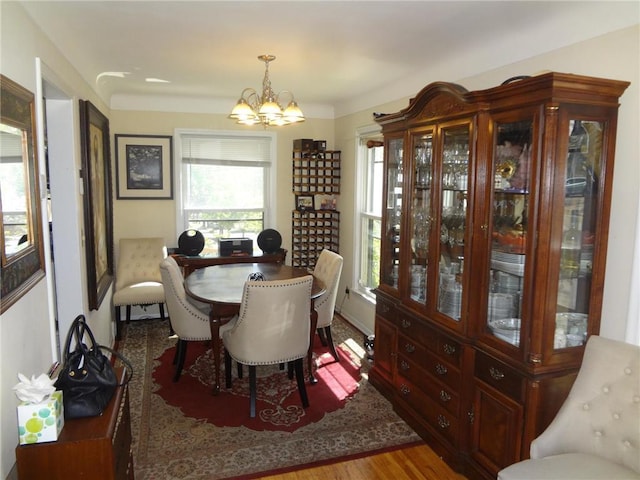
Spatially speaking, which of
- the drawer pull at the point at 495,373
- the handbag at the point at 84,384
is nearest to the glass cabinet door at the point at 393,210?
the drawer pull at the point at 495,373

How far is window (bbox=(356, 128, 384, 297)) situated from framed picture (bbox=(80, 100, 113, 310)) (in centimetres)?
249

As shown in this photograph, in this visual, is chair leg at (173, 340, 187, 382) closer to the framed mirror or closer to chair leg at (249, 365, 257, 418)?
chair leg at (249, 365, 257, 418)

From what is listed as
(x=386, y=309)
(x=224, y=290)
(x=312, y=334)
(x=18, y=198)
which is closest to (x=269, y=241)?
(x=224, y=290)

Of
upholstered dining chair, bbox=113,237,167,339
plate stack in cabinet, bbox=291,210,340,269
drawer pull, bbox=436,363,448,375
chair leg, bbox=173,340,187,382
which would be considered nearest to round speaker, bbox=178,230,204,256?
upholstered dining chair, bbox=113,237,167,339

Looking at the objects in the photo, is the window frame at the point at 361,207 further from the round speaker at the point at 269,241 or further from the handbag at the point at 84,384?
the handbag at the point at 84,384

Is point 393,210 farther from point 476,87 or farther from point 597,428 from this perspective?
point 597,428

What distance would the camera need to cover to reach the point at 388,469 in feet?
8.50

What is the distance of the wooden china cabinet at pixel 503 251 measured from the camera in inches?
80.4

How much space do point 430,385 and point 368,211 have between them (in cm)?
240

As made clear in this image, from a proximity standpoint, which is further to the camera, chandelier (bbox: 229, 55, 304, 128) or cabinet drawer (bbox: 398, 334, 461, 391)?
chandelier (bbox: 229, 55, 304, 128)

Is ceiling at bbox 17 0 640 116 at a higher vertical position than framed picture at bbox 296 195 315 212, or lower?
higher

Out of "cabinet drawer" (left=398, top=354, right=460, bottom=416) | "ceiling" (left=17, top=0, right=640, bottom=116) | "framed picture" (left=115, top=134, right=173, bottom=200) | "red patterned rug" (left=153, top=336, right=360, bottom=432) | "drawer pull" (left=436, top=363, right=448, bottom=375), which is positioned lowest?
"red patterned rug" (left=153, top=336, right=360, bottom=432)

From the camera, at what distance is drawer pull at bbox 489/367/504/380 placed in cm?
226

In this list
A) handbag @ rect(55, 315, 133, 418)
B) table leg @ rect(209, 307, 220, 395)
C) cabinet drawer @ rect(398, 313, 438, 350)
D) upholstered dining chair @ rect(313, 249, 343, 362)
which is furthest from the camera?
upholstered dining chair @ rect(313, 249, 343, 362)
